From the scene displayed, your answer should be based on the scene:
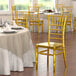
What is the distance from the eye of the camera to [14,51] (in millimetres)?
3932

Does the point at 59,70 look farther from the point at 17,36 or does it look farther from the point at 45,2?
the point at 45,2

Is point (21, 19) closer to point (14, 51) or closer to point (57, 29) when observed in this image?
point (57, 29)

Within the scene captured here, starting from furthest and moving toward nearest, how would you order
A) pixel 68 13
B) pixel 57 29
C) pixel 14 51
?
pixel 68 13
pixel 57 29
pixel 14 51

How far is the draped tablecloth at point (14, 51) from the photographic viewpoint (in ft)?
12.4

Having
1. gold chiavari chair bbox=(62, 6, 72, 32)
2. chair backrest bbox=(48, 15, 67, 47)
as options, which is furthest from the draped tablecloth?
gold chiavari chair bbox=(62, 6, 72, 32)

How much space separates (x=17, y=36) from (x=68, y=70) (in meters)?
1.09

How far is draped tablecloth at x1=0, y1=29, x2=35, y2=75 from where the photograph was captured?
3.78m

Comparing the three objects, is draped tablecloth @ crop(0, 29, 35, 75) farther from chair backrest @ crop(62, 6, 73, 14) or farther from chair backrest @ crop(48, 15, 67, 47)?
chair backrest @ crop(62, 6, 73, 14)

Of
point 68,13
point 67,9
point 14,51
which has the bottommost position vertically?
point 14,51

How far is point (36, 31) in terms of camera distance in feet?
31.2

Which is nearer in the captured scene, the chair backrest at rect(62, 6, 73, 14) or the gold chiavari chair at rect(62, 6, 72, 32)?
the gold chiavari chair at rect(62, 6, 72, 32)

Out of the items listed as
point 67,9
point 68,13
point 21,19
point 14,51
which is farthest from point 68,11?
point 14,51

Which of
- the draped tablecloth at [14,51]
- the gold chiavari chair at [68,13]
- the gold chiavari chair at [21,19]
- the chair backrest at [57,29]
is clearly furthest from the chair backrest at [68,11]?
the draped tablecloth at [14,51]

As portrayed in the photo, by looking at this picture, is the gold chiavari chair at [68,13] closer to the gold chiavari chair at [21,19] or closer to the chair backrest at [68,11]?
the chair backrest at [68,11]
